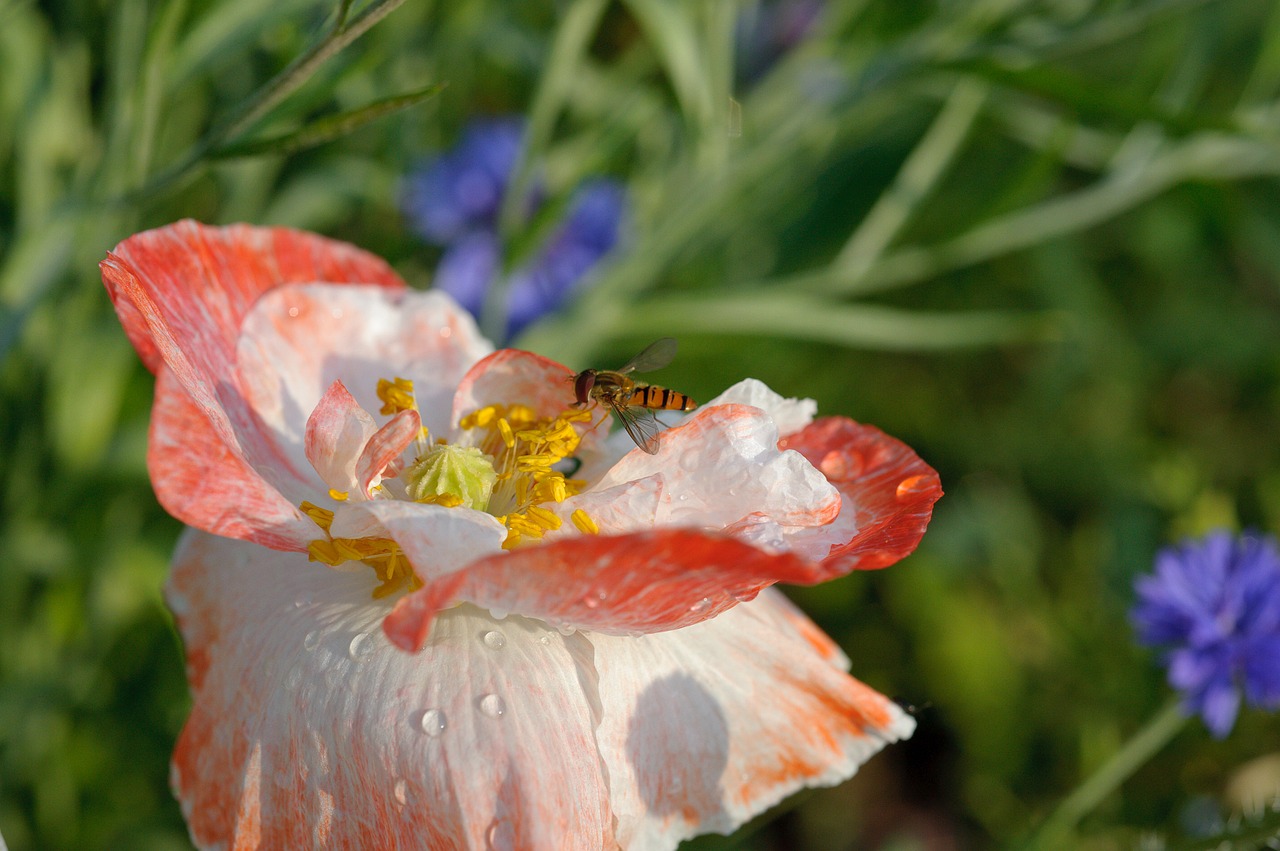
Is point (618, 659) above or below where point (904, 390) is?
above

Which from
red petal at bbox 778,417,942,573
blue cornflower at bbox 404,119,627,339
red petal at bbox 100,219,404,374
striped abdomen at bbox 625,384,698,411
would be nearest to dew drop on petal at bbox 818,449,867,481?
red petal at bbox 778,417,942,573

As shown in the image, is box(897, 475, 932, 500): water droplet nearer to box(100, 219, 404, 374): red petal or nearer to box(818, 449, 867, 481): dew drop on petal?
box(818, 449, 867, 481): dew drop on petal

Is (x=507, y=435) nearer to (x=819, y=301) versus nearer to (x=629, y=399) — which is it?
(x=629, y=399)

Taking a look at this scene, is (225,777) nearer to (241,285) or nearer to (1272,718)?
(241,285)

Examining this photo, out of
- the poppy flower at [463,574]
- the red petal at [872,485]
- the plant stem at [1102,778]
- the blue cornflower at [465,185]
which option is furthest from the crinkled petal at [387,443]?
the blue cornflower at [465,185]

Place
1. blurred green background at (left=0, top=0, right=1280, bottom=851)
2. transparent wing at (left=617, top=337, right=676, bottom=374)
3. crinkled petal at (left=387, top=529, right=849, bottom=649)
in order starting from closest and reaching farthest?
crinkled petal at (left=387, top=529, right=849, bottom=649) < transparent wing at (left=617, top=337, right=676, bottom=374) < blurred green background at (left=0, top=0, right=1280, bottom=851)

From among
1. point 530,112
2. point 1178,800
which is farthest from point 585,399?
point 1178,800

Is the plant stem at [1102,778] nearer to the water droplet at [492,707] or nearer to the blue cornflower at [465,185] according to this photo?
the water droplet at [492,707]
